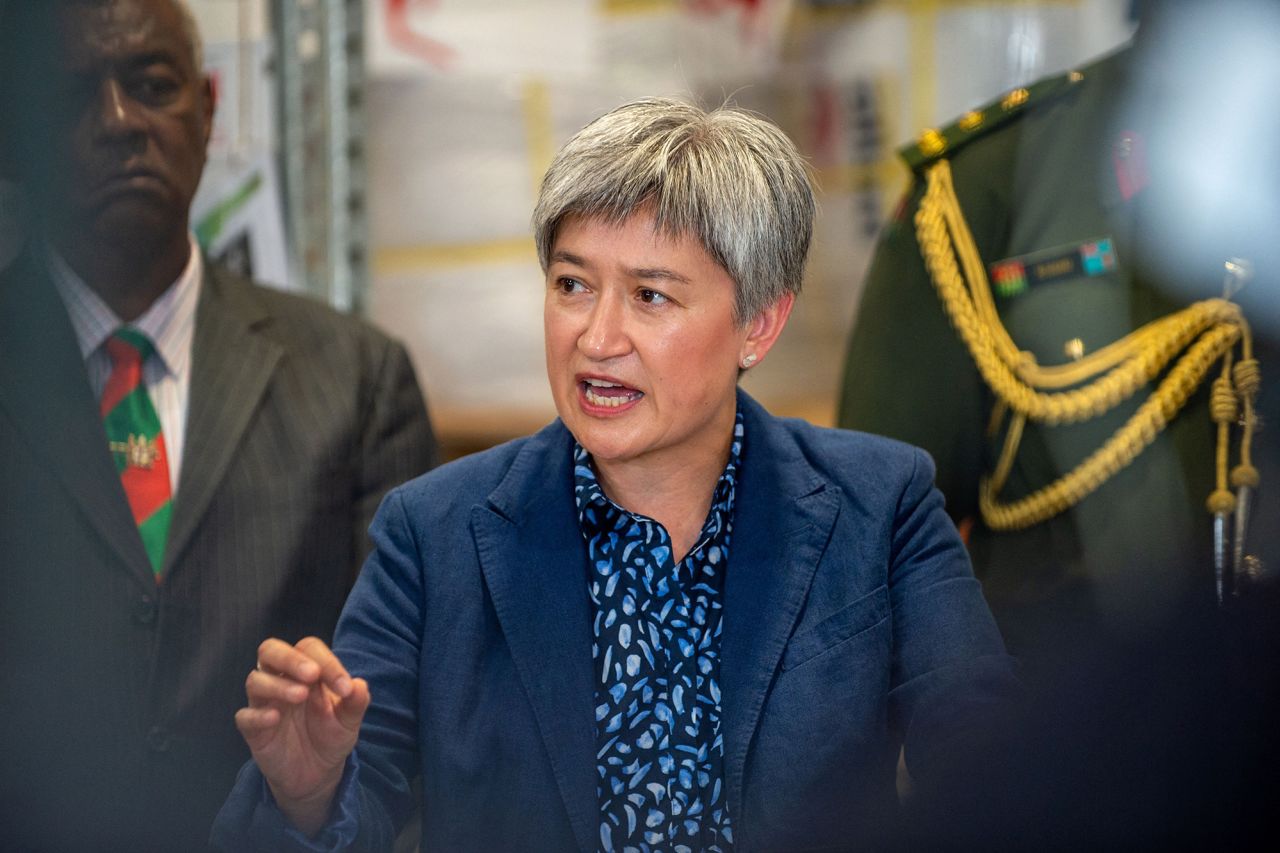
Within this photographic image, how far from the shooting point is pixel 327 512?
147cm

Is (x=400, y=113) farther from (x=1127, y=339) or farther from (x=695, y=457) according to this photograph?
(x=1127, y=339)

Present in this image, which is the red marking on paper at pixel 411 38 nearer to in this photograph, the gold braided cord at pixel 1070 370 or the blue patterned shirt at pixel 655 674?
the gold braided cord at pixel 1070 370

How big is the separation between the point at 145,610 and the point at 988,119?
102cm

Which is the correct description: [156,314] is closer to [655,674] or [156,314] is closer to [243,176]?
[243,176]

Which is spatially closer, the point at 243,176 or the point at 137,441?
the point at 137,441

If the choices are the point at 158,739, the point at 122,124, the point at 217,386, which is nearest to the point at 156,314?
the point at 217,386

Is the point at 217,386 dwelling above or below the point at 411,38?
below

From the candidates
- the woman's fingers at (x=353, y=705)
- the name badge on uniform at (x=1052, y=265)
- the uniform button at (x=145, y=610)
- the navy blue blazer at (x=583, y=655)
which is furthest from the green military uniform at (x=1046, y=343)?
the uniform button at (x=145, y=610)

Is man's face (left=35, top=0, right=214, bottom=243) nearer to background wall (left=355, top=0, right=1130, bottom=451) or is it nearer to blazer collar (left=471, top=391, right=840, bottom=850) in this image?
blazer collar (left=471, top=391, right=840, bottom=850)

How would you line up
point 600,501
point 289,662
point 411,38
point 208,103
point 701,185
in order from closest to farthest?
point 289,662
point 701,185
point 600,501
point 208,103
point 411,38

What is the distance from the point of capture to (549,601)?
1.21 metres

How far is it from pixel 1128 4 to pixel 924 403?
1.47 ft

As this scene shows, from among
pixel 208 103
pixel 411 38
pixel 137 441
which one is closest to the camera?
pixel 137 441

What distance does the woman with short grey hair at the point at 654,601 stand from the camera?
45.7 inches
